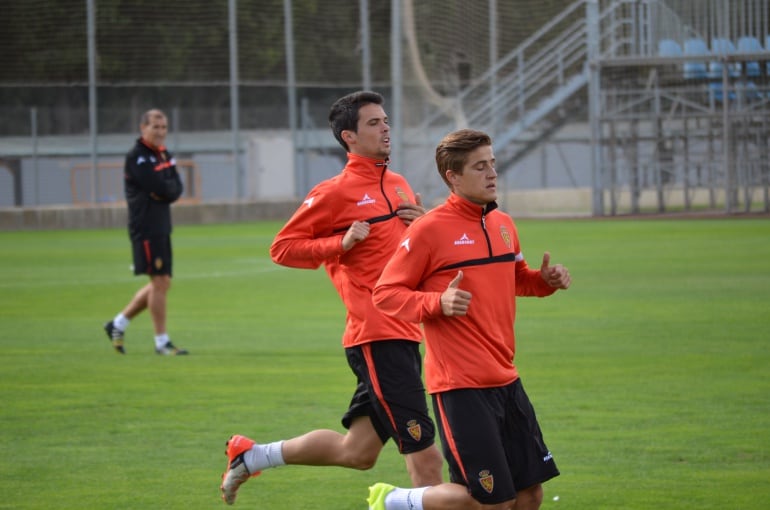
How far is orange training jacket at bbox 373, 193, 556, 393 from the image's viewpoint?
5695mm

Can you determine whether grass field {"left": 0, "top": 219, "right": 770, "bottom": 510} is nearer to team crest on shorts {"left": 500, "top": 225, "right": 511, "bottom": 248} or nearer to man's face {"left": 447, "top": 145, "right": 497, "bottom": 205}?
team crest on shorts {"left": 500, "top": 225, "right": 511, "bottom": 248}

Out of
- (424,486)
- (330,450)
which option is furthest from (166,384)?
(424,486)

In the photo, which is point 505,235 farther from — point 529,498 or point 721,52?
point 721,52

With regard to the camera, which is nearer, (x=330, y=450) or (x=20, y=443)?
→ (x=330, y=450)

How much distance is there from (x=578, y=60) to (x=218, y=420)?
31710mm

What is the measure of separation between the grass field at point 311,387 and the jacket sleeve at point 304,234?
1.30 meters

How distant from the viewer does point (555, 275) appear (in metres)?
6.09

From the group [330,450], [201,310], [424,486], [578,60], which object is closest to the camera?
[424,486]

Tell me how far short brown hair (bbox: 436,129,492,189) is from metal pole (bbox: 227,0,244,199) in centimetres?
3328

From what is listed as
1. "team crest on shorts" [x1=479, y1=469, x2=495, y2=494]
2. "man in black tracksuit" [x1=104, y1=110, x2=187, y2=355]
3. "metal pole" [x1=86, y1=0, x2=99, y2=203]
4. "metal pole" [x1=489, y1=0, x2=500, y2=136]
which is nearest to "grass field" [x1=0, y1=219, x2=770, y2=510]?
"man in black tracksuit" [x1=104, y1=110, x2=187, y2=355]

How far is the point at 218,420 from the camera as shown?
966cm

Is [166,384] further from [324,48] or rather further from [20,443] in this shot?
[324,48]

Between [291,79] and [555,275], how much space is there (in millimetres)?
35040

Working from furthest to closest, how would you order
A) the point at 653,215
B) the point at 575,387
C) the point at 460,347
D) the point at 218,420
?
the point at 653,215 < the point at 575,387 < the point at 218,420 < the point at 460,347
